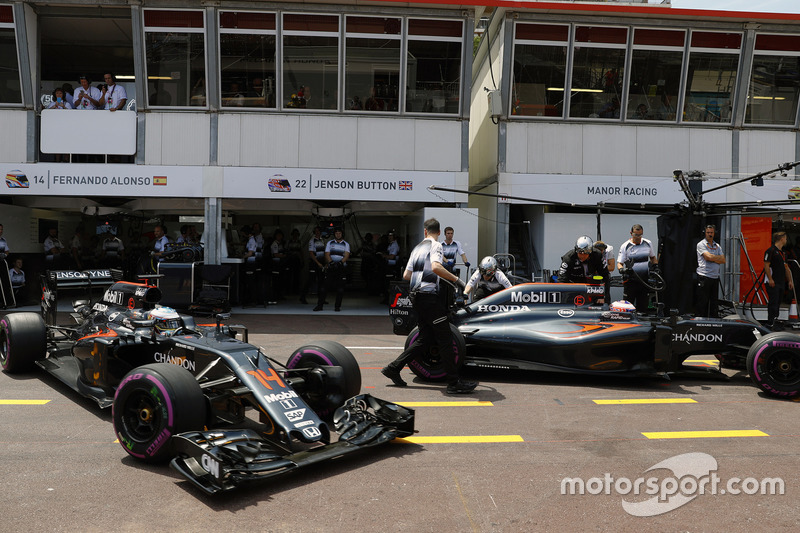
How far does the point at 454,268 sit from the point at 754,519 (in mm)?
10371

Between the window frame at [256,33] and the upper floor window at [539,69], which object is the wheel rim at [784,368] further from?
the window frame at [256,33]

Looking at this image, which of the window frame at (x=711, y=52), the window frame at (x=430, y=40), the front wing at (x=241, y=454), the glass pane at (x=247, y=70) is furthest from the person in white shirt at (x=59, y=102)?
the window frame at (x=711, y=52)

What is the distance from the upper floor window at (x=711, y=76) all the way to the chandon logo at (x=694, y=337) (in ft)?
33.7

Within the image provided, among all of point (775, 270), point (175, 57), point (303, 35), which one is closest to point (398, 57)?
point (303, 35)

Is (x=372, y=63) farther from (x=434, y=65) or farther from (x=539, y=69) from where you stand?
(x=539, y=69)

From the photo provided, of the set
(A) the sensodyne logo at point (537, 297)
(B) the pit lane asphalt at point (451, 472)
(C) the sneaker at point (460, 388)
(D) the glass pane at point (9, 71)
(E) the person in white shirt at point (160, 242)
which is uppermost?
(D) the glass pane at point (9, 71)

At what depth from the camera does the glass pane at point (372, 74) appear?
15555 millimetres

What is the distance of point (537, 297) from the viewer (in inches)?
323

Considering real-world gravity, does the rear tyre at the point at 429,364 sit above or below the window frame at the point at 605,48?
below

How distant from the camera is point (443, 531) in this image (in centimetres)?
378

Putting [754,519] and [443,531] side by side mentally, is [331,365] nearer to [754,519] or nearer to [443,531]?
[443,531]

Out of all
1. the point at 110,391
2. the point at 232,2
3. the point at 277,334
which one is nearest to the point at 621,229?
the point at 277,334

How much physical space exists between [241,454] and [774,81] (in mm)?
16809

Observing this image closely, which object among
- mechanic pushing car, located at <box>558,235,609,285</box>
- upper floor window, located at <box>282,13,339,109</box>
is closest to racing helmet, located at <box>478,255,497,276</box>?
mechanic pushing car, located at <box>558,235,609,285</box>
